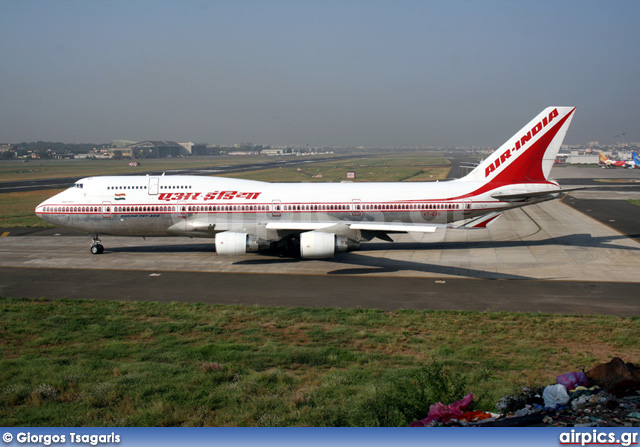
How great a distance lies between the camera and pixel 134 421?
36.1ft

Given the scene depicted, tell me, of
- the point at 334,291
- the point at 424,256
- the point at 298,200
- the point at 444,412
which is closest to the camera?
the point at 444,412

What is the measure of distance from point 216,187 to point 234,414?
2439 centimetres

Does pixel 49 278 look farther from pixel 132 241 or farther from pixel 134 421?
pixel 134 421

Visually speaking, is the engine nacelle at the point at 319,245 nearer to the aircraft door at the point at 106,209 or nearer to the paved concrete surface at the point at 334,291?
the paved concrete surface at the point at 334,291

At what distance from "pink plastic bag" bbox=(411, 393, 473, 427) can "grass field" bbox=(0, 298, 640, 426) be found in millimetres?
330

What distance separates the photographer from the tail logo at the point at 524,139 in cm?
3381

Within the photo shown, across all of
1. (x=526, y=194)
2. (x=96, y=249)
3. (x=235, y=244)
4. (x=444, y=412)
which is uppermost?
(x=526, y=194)

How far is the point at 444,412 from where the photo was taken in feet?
34.3

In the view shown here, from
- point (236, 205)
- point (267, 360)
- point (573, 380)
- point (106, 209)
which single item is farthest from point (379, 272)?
point (106, 209)

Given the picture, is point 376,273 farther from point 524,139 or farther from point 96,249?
point 96,249

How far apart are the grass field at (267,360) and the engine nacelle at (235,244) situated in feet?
26.2
